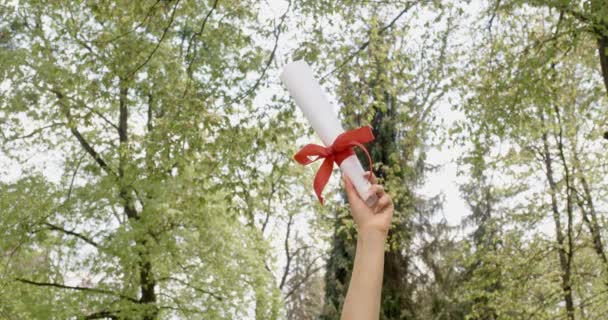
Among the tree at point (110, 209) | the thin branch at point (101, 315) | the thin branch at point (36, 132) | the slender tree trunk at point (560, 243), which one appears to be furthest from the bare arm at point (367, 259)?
the thin branch at point (36, 132)

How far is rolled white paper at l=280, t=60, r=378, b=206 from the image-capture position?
1.62 m

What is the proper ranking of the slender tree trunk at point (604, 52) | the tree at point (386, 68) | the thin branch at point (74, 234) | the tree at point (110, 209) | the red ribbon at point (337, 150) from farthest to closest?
the thin branch at point (74, 234)
the tree at point (110, 209)
the tree at point (386, 68)
the slender tree trunk at point (604, 52)
the red ribbon at point (337, 150)

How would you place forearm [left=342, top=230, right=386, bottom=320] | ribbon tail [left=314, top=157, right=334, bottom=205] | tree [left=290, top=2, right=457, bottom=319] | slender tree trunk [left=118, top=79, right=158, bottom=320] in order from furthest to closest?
slender tree trunk [left=118, top=79, right=158, bottom=320] < tree [left=290, top=2, right=457, bottom=319] < ribbon tail [left=314, top=157, right=334, bottom=205] < forearm [left=342, top=230, right=386, bottom=320]

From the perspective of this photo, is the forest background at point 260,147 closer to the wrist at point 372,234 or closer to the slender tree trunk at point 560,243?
the slender tree trunk at point 560,243

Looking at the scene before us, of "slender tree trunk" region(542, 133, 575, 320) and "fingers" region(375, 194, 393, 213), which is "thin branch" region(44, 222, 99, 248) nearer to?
"slender tree trunk" region(542, 133, 575, 320)

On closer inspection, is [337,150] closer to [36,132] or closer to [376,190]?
[376,190]

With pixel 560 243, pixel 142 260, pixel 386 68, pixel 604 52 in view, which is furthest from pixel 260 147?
pixel 560 243

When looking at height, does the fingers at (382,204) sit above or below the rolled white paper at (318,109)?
below

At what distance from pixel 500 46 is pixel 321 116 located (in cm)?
901

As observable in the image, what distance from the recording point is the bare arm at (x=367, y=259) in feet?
5.05

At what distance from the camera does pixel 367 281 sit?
156cm

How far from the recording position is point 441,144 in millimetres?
9797

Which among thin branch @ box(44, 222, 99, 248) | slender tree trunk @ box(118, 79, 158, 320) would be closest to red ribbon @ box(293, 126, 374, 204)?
slender tree trunk @ box(118, 79, 158, 320)

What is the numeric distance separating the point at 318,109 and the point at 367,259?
0.36 meters
